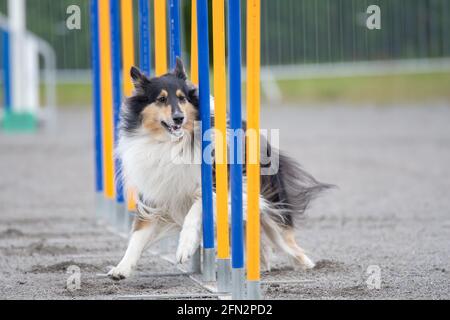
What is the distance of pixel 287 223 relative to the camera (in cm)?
641

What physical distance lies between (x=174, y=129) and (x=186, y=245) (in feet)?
2.50

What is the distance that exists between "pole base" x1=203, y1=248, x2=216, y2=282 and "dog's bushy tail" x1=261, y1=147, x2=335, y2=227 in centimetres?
71

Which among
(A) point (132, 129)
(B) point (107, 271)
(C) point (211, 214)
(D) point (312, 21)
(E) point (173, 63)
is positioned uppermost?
(D) point (312, 21)

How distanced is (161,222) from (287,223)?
0.94m

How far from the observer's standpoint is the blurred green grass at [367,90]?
23.4m

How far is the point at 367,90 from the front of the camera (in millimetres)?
24125

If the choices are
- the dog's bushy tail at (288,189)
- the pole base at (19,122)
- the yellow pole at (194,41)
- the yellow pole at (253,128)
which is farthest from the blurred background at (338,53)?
the yellow pole at (253,128)

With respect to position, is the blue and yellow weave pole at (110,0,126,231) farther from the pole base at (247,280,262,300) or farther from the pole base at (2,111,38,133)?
the pole base at (2,111,38,133)

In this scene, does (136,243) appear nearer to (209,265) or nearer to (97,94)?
(209,265)

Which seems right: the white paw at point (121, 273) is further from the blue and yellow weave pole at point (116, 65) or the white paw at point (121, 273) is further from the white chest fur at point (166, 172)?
the blue and yellow weave pole at point (116, 65)

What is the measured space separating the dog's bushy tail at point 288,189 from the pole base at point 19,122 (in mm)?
13072

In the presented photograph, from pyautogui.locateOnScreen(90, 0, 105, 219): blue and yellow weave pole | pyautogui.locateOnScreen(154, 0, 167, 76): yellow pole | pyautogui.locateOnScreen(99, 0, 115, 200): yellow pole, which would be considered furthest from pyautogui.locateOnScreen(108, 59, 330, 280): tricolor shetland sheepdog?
pyautogui.locateOnScreen(90, 0, 105, 219): blue and yellow weave pole
